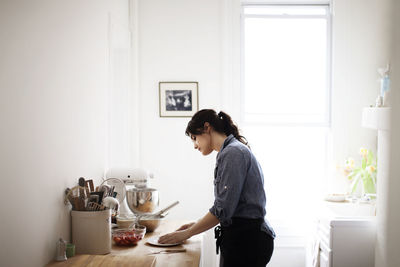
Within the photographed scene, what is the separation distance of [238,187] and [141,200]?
772 mm

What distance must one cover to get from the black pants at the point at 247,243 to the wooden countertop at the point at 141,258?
0.57 ft

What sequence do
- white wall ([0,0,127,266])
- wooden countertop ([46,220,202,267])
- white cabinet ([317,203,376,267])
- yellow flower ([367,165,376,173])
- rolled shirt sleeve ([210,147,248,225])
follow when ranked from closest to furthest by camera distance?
white wall ([0,0,127,266]) → wooden countertop ([46,220,202,267]) → rolled shirt sleeve ([210,147,248,225]) → white cabinet ([317,203,376,267]) → yellow flower ([367,165,376,173])

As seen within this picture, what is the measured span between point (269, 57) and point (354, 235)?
1846mm

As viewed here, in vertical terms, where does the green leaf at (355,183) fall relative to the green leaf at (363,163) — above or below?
below

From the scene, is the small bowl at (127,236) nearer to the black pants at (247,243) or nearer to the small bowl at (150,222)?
the small bowl at (150,222)

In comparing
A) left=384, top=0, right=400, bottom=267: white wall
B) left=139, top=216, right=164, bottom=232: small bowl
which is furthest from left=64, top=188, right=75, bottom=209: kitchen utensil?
left=384, top=0, right=400, bottom=267: white wall

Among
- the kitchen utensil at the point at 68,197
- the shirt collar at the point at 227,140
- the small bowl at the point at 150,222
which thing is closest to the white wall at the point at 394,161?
the shirt collar at the point at 227,140

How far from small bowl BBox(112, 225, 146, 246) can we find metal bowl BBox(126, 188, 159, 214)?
0.25m

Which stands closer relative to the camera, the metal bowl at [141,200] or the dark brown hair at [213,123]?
the dark brown hair at [213,123]

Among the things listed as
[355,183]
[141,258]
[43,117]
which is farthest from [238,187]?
[355,183]

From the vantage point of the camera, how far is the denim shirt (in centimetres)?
232

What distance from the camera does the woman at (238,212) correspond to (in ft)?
7.64

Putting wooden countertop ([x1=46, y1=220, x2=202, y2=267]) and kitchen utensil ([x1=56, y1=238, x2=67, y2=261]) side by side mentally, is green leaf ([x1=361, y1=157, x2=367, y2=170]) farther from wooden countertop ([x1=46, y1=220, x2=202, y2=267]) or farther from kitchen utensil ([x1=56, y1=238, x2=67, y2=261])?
kitchen utensil ([x1=56, y1=238, x2=67, y2=261])

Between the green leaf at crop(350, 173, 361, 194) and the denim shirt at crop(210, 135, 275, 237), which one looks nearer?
the denim shirt at crop(210, 135, 275, 237)
